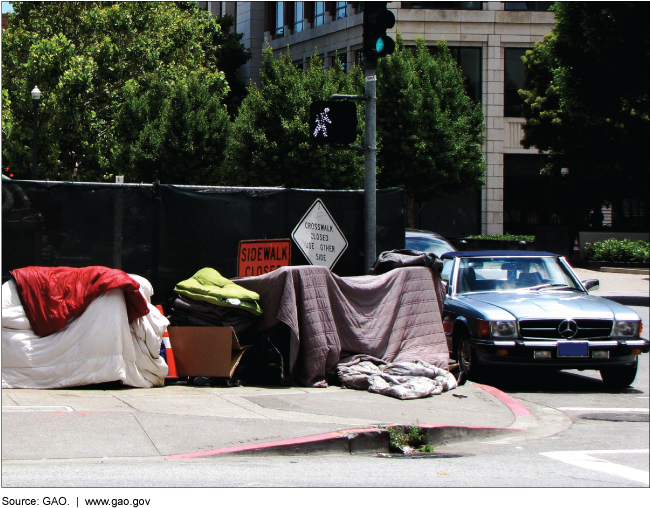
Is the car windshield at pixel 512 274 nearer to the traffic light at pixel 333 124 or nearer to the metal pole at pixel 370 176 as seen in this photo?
the metal pole at pixel 370 176

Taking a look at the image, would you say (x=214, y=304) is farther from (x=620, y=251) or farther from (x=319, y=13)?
(x=319, y=13)

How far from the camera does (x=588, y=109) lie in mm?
23453

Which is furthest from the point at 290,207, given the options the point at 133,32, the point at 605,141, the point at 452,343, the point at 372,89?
the point at 133,32

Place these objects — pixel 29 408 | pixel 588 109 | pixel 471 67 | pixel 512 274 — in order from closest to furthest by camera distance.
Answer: pixel 29 408 → pixel 512 274 → pixel 588 109 → pixel 471 67

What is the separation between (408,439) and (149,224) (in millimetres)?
4347

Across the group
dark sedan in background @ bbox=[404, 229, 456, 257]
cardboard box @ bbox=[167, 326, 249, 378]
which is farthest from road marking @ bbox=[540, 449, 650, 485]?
dark sedan in background @ bbox=[404, 229, 456, 257]

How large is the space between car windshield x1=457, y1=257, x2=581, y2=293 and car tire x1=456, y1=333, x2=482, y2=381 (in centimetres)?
90

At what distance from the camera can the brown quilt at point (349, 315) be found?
9070 mm

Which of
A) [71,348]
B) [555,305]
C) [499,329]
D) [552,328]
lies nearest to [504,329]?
[499,329]

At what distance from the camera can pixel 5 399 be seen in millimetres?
7723

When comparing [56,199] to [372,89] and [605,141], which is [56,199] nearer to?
[372,89]

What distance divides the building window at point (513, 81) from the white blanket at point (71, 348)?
3466cm

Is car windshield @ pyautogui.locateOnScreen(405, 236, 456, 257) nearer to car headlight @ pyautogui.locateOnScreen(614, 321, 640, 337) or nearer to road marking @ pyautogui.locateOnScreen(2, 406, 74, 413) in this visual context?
car headlight @ pyautogui.locateOnScreen(614, 321, 640, 337)

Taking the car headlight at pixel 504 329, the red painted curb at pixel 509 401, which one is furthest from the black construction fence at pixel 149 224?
the red painted curb at pixel 509 401
